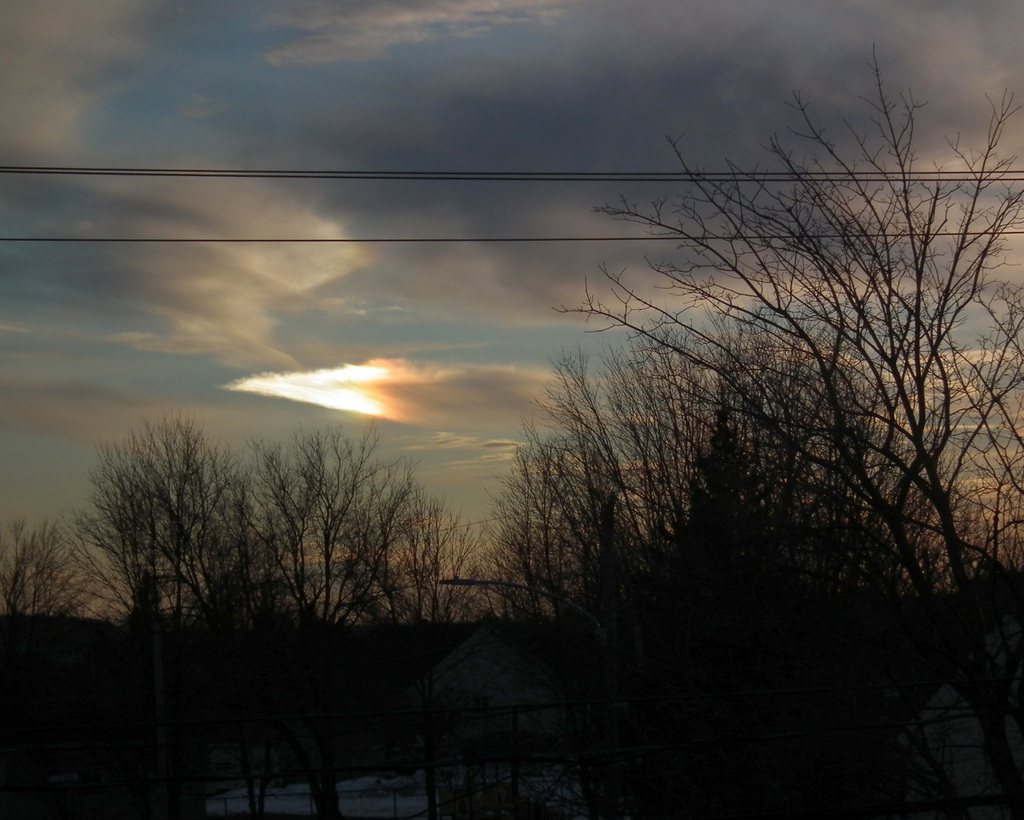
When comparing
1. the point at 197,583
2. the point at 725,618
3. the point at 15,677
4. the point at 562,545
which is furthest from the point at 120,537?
the point at 725,618

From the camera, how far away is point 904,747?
9195mm

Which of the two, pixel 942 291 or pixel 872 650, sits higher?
pixel 942 291

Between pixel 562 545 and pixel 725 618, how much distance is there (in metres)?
17.6

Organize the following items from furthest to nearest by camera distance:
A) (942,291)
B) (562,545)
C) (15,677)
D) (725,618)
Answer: (562,545)
(15,677)
(725,618)
(942,291)

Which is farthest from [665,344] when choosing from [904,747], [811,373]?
[904,747]

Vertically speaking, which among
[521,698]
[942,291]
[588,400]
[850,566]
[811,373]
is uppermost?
[588,400]

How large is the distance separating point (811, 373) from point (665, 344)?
4.32ft

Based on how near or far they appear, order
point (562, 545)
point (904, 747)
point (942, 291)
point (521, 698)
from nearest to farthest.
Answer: point (942, 291) → point (904, 747) → point (562, 545) → point (521, 698)

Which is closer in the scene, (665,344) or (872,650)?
(665,344)

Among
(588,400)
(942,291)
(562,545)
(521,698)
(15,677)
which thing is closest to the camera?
(942,291)

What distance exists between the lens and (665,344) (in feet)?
27.5

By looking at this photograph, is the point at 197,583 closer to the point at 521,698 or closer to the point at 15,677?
the point at 15,677

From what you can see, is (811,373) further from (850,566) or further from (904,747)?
(904,747)

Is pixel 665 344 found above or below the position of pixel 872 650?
above
